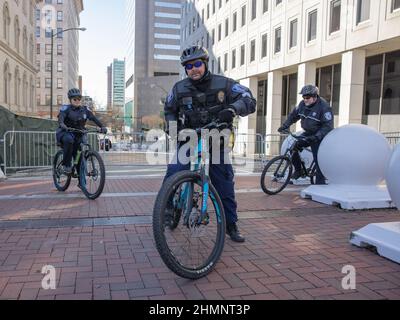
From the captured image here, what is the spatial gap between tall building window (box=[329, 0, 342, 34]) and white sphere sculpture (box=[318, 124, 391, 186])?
703 inches

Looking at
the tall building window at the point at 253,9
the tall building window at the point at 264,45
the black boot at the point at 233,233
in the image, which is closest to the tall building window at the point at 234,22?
the tall building window at the point at 253,9

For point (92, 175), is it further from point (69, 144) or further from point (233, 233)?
point (233, 233)

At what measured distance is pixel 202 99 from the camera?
169 inches

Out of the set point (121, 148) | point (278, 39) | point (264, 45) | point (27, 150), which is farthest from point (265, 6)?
point (27, 150)

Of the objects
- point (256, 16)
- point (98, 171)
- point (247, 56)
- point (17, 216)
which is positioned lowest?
point (17, 216)

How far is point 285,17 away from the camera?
1117 inches

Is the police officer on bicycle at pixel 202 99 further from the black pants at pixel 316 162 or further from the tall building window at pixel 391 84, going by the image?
the tall building window at pixel 391 84

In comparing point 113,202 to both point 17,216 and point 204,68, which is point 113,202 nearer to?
point 17,216

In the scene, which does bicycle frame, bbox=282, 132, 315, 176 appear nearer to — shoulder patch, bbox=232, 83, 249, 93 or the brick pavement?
the brick pavement

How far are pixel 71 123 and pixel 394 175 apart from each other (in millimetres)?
5536

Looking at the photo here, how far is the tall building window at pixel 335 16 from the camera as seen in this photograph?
2286 cm

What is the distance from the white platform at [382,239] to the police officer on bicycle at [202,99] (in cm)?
151
